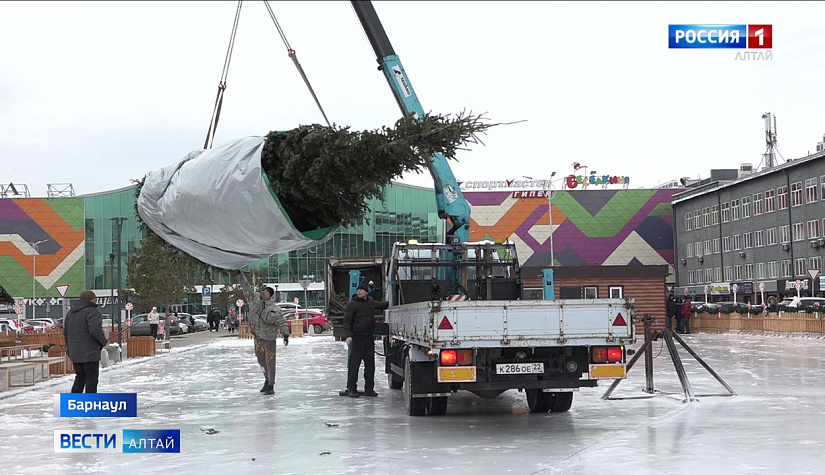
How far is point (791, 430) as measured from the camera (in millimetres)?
10984

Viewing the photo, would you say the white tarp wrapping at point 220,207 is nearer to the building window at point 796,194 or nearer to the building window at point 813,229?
the building window at point 813,229

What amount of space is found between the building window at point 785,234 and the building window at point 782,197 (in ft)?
4.48

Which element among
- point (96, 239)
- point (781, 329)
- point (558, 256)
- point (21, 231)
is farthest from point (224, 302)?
point (781, 329)

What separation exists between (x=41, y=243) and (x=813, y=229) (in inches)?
2527

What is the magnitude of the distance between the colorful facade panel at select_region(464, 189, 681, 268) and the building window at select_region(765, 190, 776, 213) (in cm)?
2322

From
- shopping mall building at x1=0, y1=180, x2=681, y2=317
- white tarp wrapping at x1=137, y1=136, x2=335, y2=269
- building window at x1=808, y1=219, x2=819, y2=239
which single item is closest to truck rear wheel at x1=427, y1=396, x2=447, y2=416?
white tarp wrapping at x1=137, y1=136, x2=335, y2=269

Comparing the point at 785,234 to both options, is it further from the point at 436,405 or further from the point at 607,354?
the point at 607,354

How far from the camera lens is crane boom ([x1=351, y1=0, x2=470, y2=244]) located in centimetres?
1571

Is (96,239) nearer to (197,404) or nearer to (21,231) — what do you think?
(21,231)

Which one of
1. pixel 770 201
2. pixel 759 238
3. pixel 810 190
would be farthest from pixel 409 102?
pixel 759 238

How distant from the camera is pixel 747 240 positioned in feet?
231

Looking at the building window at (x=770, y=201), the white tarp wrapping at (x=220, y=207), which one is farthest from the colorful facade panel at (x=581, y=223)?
the white tarp wrapping at (x=220, y=207)

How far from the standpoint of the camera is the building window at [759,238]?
6781 cm

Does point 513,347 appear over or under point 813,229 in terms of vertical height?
under
